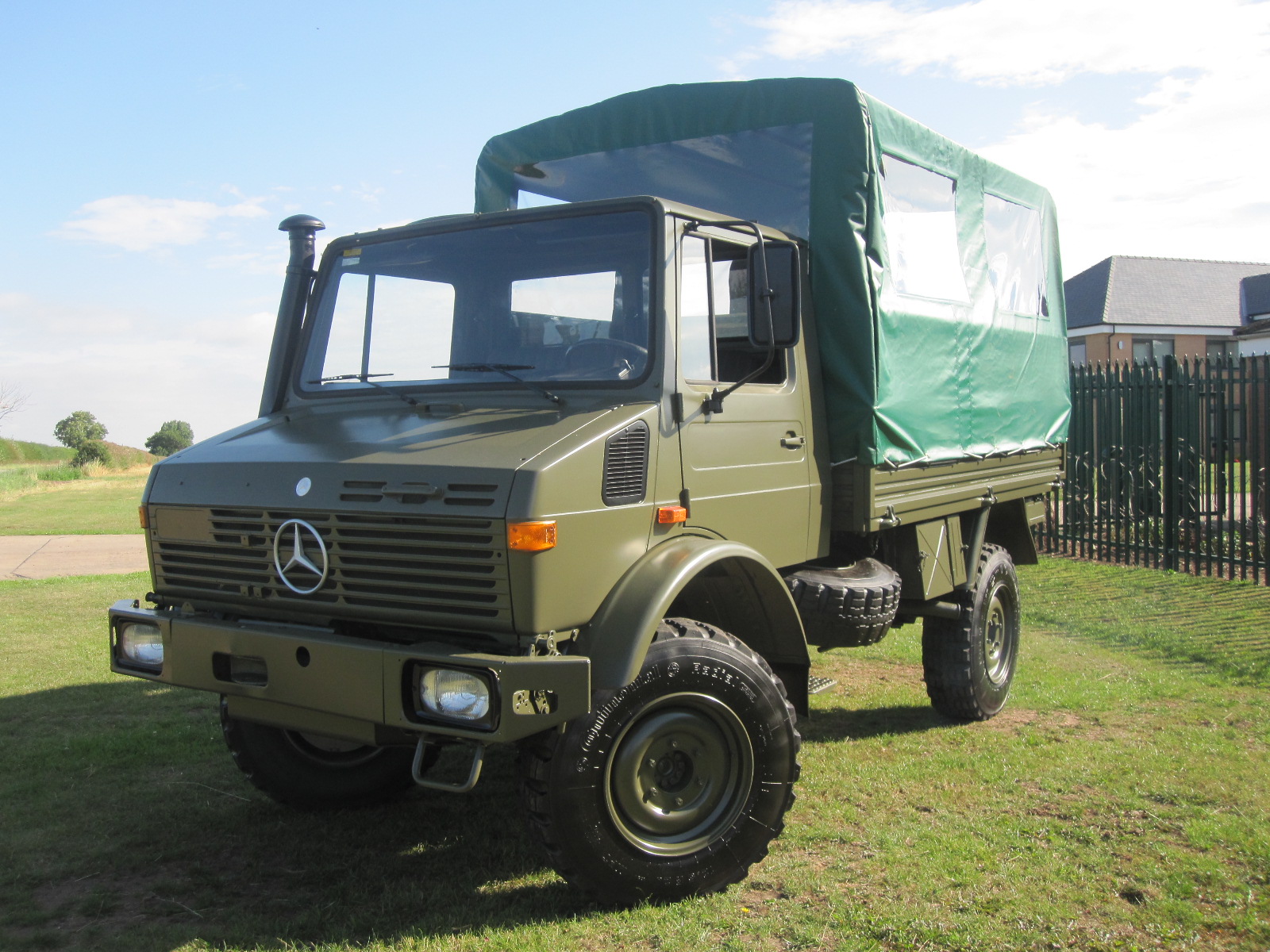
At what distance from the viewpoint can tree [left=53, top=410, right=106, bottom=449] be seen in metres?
37.8

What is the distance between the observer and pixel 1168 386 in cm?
1194

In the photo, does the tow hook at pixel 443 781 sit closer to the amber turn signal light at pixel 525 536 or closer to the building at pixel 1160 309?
the amber turn signal light at pixel 525 536

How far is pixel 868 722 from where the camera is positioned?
20.7 ft

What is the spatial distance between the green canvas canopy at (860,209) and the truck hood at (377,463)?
1647 mm

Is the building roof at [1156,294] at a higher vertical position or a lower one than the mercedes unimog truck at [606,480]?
higher

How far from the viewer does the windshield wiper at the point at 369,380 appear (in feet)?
14.0

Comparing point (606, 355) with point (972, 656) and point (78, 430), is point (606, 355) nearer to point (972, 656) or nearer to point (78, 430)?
point (972, 656)

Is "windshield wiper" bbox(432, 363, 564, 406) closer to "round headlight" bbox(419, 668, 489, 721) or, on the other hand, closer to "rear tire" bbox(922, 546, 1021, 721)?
"round headlight" bbox(419, 668, 489, 721)

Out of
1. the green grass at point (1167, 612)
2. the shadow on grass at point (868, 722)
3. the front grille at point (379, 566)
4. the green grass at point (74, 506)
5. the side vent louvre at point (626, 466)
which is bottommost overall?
the green grass at point (1167, 612)

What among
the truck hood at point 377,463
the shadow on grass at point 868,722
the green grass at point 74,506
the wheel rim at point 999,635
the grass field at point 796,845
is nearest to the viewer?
the truck hood at point 377,463

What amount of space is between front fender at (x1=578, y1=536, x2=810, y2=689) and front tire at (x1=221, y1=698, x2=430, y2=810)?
1628 millimetres

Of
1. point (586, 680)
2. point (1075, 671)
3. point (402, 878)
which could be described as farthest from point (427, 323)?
point (1075, 671)

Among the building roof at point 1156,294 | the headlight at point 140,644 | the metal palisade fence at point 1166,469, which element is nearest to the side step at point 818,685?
the headlight at point 140,644

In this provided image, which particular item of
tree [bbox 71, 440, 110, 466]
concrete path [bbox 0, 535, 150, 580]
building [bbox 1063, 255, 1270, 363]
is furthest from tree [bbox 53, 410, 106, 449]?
building [bbox 1063, 255, 1270, 363]
